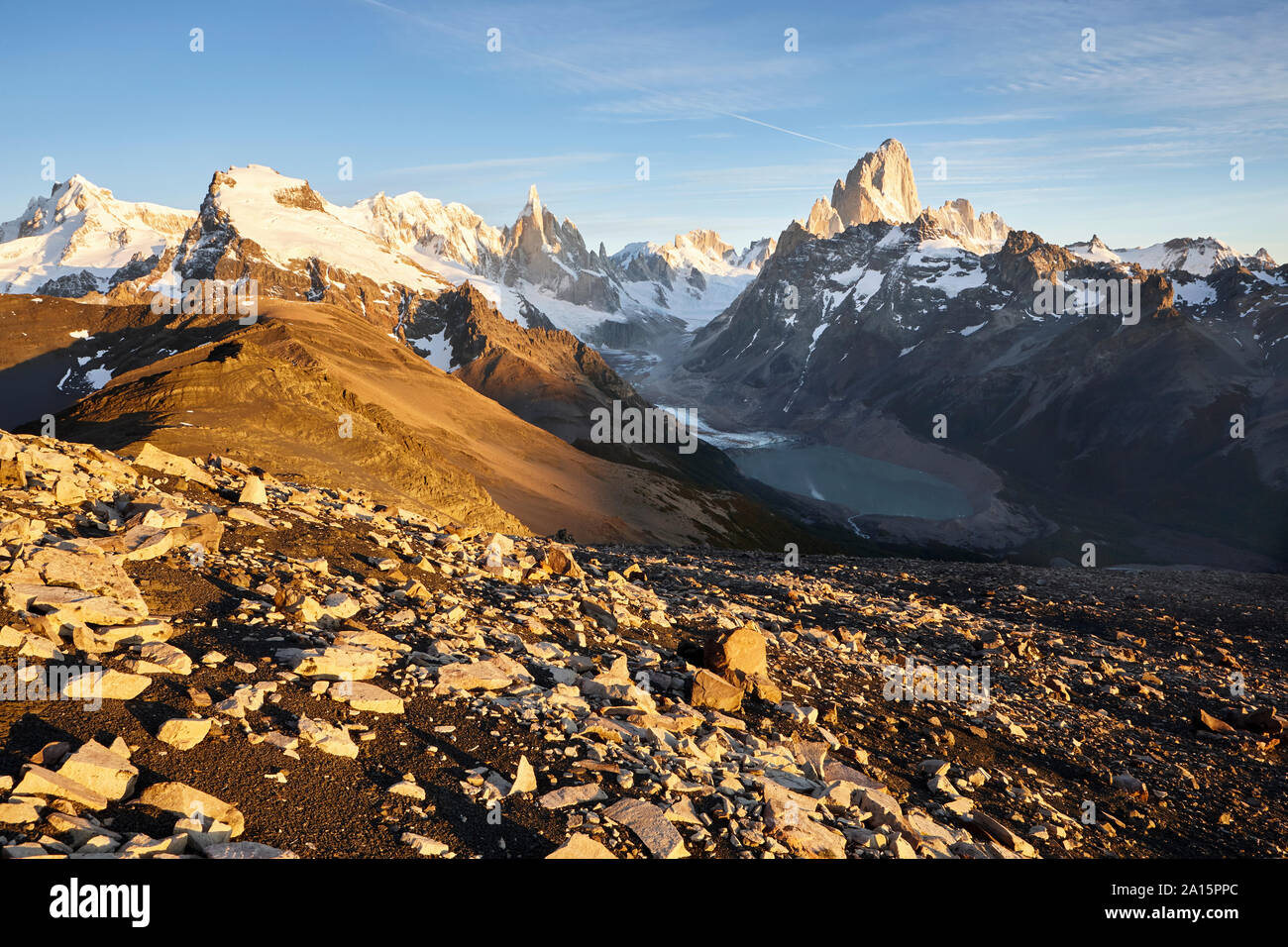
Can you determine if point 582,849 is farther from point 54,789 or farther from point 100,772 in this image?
point 54,789

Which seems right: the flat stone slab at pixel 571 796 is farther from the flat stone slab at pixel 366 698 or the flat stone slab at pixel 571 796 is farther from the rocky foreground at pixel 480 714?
the flat stone slab at pixel 366 698

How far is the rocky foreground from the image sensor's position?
6.66 metres

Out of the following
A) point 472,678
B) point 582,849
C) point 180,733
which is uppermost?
point 180,733

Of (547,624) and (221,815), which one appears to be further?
(547,624)

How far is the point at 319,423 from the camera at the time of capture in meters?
38.2

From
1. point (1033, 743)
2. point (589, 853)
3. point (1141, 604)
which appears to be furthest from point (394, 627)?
point (1141, 604)

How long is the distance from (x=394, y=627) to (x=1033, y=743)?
41.3 feet

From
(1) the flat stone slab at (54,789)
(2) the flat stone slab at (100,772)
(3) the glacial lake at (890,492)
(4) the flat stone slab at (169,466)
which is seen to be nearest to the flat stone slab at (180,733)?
(2) the flat stone slab at (100,772)

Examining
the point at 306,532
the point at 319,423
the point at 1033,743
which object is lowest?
the point at 1033,743

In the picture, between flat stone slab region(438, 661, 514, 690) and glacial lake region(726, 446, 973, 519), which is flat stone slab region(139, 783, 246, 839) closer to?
flat stone slab region(438, 661, 514, 690)

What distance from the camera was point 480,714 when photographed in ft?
29.5

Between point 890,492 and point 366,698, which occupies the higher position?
point 366,698

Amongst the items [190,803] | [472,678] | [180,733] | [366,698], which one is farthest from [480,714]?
[190,803]
